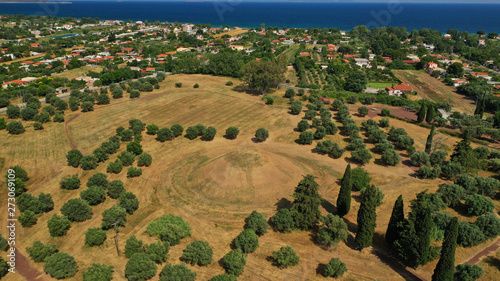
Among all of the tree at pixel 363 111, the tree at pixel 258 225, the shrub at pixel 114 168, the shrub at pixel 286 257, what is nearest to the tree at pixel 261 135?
the tree at pixel 258 225

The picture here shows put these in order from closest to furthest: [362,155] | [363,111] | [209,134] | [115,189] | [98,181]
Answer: [115,189], [98,181], [362,155], [209,134], [363,111]

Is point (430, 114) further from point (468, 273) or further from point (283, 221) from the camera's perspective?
point (283, 221)

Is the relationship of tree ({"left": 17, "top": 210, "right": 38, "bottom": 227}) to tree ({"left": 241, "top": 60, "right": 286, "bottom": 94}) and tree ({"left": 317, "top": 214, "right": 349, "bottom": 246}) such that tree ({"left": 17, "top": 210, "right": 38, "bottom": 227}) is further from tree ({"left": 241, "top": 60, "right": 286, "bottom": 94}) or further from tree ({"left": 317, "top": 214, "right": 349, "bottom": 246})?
tree ({"left": 241, "top": 60, "right": 286, "bottom": 94})

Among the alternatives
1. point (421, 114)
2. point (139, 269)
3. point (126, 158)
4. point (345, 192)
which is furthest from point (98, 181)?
point (421, 114)

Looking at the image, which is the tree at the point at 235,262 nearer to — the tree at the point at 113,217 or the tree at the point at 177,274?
the tree at the point at 177,274

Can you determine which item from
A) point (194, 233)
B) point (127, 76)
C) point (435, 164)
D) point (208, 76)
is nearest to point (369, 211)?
point (194, 233)

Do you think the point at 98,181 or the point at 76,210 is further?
the point at 98,181
